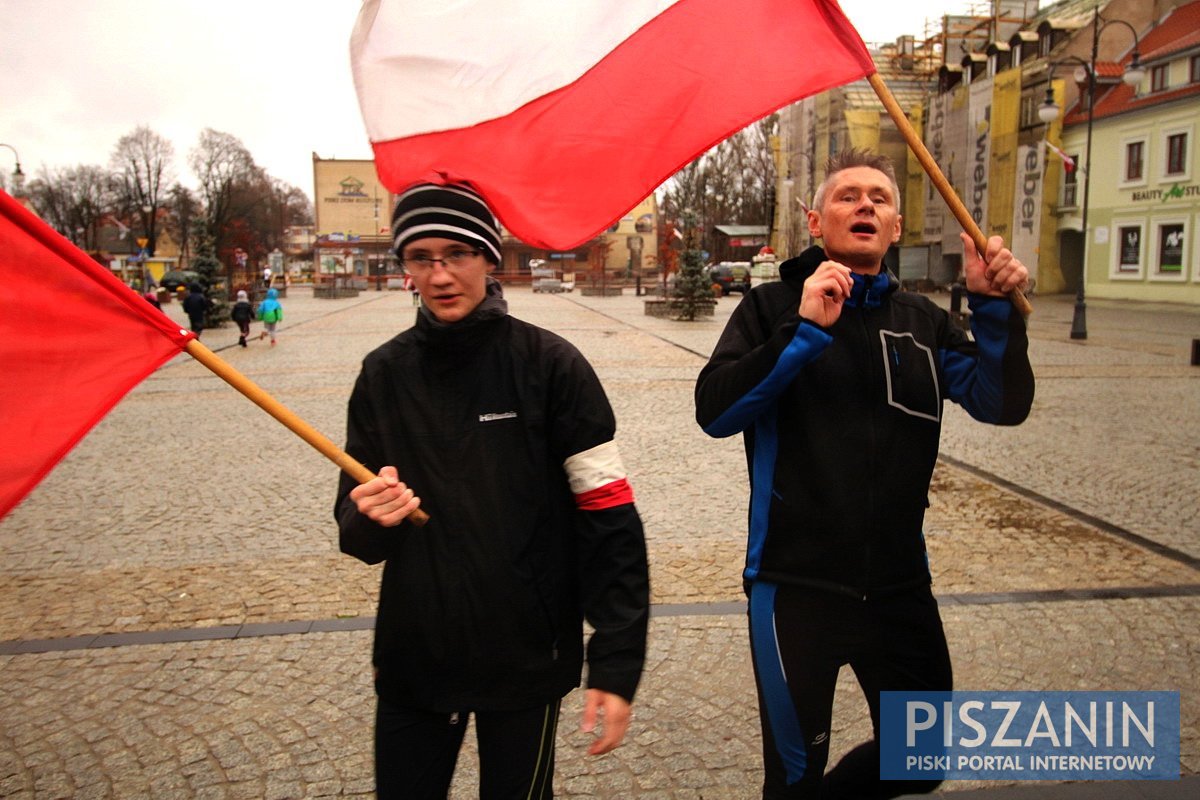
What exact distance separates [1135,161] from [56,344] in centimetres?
4270

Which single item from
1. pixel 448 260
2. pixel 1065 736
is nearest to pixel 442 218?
pixel 448 260

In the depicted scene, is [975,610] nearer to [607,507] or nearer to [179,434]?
[607,507]

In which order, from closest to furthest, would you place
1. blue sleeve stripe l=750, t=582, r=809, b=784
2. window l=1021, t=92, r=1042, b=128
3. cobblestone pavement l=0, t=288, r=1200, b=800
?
blue sleeve stripe l=750, t=582, r=809, b=784 → cobblestone pavement l=0, t=288, r=1200, b=800 → window l=1021, t=92, r=1042, b=128

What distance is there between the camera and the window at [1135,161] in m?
36.9

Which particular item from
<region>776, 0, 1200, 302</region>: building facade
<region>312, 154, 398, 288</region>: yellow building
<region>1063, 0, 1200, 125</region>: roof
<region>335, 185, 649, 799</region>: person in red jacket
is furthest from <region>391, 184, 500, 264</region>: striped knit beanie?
<region>312, 154, 398, 288</region>: yellow building

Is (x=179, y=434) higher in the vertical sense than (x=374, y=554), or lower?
lower

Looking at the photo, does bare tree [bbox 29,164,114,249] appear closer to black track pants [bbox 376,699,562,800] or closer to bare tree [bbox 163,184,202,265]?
bare tree [bbox 163,184,202,265]

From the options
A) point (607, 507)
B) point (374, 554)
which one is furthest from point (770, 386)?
point (374, 554)

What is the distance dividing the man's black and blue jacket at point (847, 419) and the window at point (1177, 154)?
38640 millimetres

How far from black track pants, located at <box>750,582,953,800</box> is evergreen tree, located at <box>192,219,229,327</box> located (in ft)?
96.4

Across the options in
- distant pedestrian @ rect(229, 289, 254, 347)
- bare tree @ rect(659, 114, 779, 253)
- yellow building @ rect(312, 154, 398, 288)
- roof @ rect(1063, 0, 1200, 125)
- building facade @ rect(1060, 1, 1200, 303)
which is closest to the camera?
distant pedestrian @ rect(229, 289, 254, 347)

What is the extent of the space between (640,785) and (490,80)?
2.50 meters

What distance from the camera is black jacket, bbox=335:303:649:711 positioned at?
7.23ft

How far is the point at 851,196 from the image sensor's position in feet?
8.29
